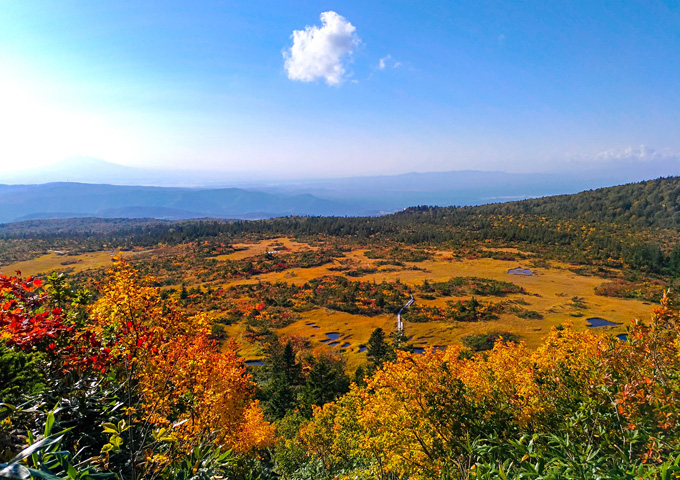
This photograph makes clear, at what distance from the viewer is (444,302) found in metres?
73.2

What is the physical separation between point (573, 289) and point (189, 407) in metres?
97.9

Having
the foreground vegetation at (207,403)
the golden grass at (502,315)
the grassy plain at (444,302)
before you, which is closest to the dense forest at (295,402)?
the foreground vegetation at (207,403)

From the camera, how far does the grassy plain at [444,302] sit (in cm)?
5662

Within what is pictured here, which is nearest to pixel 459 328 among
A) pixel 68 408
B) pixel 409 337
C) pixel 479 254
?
pixel 409 337

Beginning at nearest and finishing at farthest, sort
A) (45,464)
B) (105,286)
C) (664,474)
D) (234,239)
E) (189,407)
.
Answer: (45,464) → (664,474) → (105,286) → (189,407) → (234,239)

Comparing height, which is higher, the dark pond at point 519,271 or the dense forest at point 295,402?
the dense forest at point 295,402

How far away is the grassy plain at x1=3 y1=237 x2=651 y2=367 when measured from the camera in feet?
186

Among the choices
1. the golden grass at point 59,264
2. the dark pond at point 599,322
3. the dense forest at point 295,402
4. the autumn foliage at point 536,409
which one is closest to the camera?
the dense forest at point 295,402

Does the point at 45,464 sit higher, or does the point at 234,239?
the point at 45,464

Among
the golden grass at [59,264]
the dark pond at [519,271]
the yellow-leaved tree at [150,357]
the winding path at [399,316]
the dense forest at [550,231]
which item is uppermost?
the yellow-leaved tree at [150,357]

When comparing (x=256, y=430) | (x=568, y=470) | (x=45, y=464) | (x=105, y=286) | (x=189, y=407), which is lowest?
(x=256, y=430)

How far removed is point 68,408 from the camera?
6.33 meters

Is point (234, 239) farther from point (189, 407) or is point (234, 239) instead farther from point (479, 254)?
point (189, 407)

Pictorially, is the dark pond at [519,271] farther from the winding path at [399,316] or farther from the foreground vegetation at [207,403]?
the foreground vegetation at [207,403]
